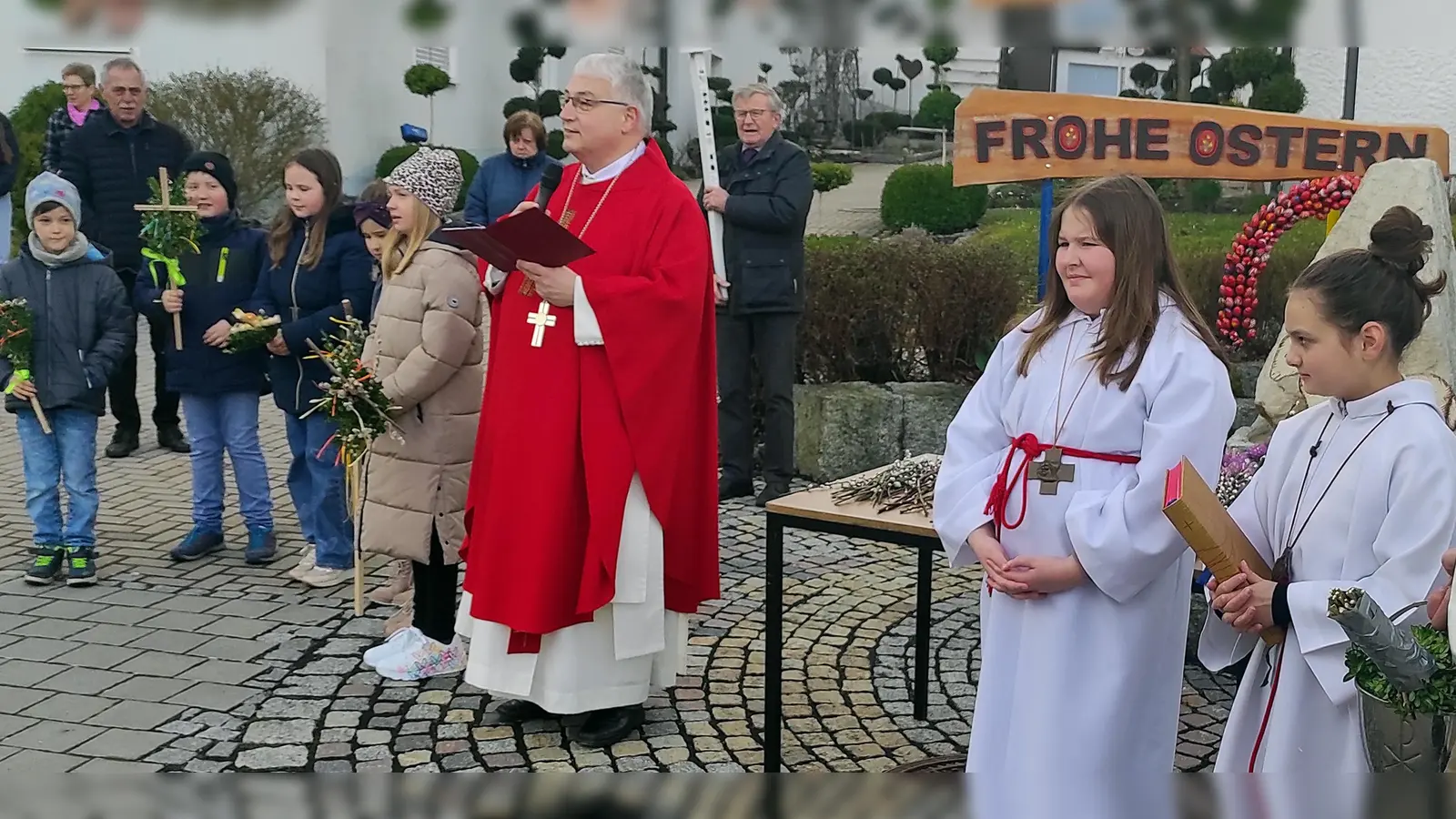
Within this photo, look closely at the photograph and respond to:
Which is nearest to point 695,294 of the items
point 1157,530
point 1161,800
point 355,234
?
point 1157,530

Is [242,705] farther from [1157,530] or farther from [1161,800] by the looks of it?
[1161,800]

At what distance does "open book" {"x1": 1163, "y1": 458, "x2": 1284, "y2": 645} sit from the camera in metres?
2.42

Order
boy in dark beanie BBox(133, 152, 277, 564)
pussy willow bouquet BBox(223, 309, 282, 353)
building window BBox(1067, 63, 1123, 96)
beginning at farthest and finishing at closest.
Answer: boy in dark beanie BBox(133, 152, 277, 564)
pussy willow bouquet BBox(223, 309, 282, 353)
building window BBox(1067, 63, 1123, 96)

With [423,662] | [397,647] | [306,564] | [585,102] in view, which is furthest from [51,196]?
[585,102]

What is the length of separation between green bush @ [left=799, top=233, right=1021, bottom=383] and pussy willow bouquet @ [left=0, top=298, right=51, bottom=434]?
3.94 m

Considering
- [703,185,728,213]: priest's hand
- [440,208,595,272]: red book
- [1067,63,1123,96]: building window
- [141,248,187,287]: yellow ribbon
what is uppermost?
[1067,63,1123,96]: building window

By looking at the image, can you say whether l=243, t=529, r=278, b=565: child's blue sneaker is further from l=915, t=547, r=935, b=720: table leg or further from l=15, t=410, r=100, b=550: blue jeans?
l=915, t=547, r=935, b=720: table leg

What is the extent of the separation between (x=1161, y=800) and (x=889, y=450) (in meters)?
7.05

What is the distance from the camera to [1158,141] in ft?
20.3

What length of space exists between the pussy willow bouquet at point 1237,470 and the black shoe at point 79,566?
445 cm

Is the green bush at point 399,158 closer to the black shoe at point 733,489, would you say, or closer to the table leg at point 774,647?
the table leg at point 774,647

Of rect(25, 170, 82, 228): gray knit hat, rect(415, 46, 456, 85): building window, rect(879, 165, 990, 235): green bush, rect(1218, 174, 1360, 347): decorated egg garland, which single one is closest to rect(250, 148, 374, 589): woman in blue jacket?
rect(25, 170, 82, 228): gray knit hat

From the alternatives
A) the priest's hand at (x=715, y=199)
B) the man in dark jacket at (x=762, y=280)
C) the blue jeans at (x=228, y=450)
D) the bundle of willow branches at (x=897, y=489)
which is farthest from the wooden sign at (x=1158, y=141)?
the blue jeans at (x=228, y=450)

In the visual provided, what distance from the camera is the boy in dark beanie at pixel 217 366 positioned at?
6.11 meters
